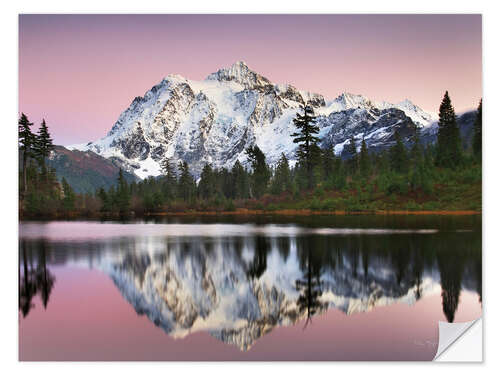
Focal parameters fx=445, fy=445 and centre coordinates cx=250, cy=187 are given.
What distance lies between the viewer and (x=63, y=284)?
12398 millimetres

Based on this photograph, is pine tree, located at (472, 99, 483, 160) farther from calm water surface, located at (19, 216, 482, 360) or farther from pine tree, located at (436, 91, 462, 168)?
pine tree, located at (436, 91, 462, 168)

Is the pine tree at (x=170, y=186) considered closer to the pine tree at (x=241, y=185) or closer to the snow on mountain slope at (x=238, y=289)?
the pine tree at (x=241, y=185)

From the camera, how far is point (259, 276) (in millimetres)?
13031

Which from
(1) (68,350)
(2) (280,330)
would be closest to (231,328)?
(2) (280,330)

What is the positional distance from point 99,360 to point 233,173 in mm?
51434

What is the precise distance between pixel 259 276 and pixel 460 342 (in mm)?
5509

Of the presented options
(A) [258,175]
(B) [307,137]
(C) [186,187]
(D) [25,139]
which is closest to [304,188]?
(B) [307,137]

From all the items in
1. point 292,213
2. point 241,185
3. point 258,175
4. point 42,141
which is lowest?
point 292,213

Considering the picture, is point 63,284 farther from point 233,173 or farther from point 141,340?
point 233,173

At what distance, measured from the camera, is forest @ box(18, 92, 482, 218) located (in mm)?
22683

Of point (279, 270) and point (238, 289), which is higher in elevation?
point (279, 270)

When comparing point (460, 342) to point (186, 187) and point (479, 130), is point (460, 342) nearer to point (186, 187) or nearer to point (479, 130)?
point (479, 130)

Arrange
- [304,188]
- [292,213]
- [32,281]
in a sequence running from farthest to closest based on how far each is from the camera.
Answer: [304,188] → [292,213] → [32,281]

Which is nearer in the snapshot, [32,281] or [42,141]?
[32,281]
